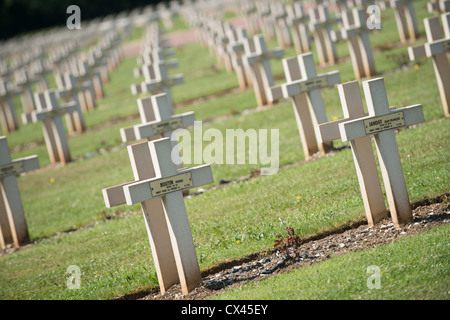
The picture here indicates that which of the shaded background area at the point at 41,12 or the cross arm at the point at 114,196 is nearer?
the cross arm at the point at 114,196

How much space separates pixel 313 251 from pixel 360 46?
10306mm

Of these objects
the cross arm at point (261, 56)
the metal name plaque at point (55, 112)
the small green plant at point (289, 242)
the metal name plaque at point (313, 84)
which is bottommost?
the small green plant at point (289, 242)

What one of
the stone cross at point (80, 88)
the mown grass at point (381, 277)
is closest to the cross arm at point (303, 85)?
the mown grass at point (381, 277)

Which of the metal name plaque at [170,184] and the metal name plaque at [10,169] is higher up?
the metal name plaque at [10,169]

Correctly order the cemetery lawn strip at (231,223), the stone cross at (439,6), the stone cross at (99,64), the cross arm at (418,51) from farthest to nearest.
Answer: the stone cross at (99,64), the stone cross at (439,6), the cross arm at (418,51), the cemetery lawn strip at (231,223)

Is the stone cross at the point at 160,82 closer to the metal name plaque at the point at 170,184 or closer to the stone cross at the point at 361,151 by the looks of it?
the stone cross at the point at 361,151

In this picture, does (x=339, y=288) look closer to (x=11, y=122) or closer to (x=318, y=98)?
(x=318, y=98)

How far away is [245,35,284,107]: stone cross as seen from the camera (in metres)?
16.8

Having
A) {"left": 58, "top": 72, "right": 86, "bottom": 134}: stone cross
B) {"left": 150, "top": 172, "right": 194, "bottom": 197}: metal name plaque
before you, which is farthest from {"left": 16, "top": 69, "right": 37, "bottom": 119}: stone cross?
{"left": 150, "top": 172, "right": 194, "bottom": 197}: metal name plaque

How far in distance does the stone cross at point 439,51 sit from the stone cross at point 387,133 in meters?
4.34

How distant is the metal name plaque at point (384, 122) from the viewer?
7551 millimetres

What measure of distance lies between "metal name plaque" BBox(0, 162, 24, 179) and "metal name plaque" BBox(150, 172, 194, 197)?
523 cm

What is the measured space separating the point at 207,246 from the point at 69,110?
10160 mm

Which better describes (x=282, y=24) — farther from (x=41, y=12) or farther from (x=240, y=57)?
(x=41, y=12)
